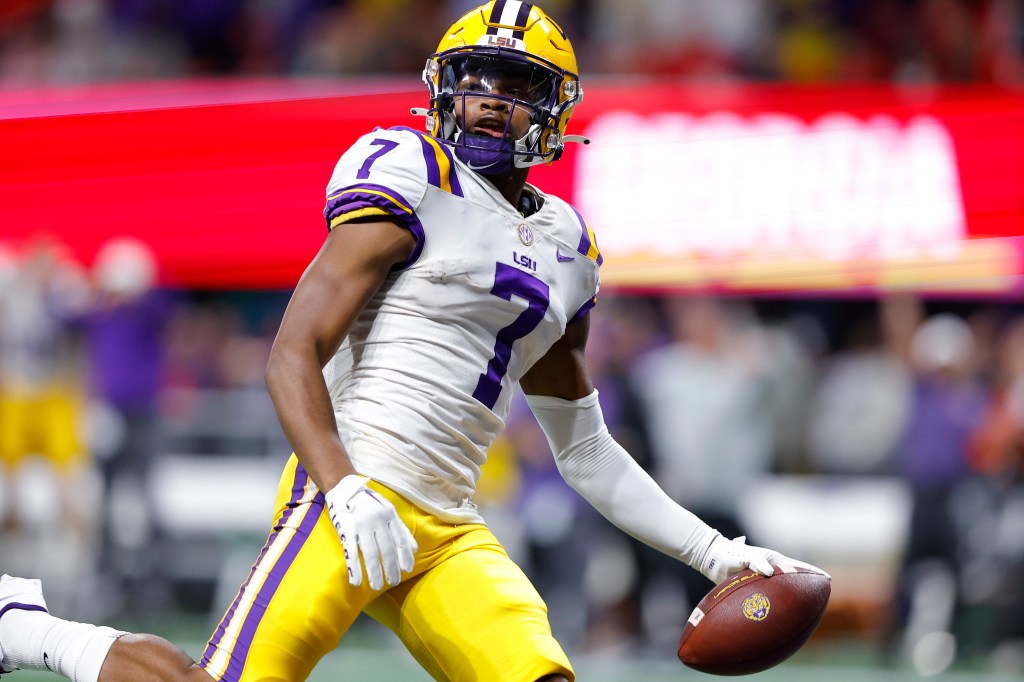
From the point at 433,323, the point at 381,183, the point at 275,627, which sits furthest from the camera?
the point at 433,323

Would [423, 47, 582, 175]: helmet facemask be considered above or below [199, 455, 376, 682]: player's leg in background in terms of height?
above

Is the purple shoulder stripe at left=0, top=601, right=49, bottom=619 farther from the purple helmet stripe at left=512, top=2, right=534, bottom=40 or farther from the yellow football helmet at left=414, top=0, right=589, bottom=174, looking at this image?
the purple helmet stripe at left=512, top=2, right=534, bottom=40

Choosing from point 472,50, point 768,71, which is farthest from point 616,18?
point 472,50

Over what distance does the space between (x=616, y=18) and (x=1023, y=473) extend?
11.6ft

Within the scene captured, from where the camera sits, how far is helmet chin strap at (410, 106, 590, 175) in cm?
273

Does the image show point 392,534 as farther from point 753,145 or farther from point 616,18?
point 616,18

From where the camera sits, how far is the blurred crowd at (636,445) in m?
6.34

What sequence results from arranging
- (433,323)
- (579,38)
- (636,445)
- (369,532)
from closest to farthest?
(369,532) < (433,323) < (636,445) < (579,38)

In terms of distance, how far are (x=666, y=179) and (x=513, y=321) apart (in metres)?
3.97

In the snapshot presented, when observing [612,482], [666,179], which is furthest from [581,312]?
[666,179]

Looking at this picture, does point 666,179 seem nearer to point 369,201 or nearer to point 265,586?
point 369,201

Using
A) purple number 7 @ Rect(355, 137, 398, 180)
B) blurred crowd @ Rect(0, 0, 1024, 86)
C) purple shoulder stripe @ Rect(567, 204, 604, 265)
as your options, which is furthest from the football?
blurred crowd @ Rect(0, 0, 1024, 86)

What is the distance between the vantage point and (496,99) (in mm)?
2760

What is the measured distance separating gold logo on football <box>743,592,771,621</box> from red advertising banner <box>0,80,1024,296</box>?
3.81 meters
